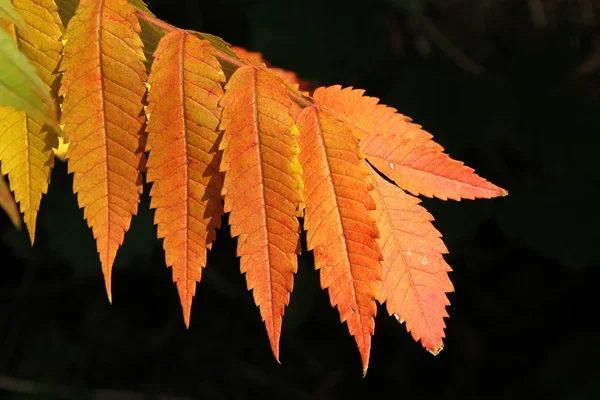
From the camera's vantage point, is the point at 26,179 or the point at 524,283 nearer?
the point at 26,179

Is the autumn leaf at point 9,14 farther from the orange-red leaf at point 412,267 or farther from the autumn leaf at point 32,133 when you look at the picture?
the orange-red leaf at point 412,267

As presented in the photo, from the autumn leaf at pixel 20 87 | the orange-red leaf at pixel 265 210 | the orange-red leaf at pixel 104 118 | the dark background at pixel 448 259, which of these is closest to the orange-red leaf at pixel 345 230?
the orange-red leaf at pixel 265 210

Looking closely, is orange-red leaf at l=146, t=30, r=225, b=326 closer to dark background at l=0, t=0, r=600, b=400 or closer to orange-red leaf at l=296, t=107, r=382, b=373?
orange-red leaf at l=296, t=107, r=382, b=373

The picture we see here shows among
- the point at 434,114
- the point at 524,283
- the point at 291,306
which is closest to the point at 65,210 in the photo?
the point at 291,306

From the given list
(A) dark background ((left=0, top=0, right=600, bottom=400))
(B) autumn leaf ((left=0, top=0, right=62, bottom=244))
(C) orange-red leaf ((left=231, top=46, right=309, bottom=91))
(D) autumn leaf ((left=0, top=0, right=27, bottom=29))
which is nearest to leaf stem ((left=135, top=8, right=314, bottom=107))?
(C) orange-red leaf ((left=231, top=46, right=309, bottom=91))

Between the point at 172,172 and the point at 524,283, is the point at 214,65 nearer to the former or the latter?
Result: the point at 172,172

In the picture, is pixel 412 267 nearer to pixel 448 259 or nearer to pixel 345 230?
pixel 345 230
